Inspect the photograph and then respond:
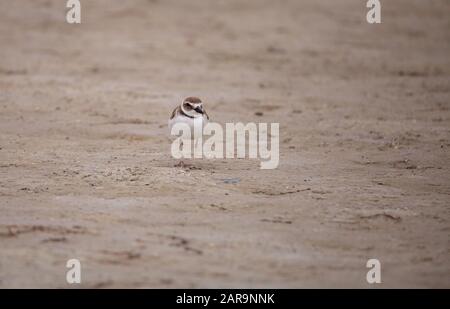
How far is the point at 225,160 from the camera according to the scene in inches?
389

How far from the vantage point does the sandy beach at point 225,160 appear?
22.2 ft

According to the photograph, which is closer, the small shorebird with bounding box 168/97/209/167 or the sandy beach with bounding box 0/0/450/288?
the sandy beach with bounding box 0/0/450/288

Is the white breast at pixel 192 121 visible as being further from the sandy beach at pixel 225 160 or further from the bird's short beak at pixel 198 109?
the sandy beach at pixel 225 160

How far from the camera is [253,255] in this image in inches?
269

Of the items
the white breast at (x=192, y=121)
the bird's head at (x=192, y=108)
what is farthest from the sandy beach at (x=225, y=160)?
the bird's head at (x=192, y=108)

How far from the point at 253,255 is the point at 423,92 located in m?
8.06

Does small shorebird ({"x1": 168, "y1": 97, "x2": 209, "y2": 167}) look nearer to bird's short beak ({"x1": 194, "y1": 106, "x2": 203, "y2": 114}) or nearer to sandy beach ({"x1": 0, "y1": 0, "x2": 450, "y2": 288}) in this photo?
bird's short beak ({"x1": 194, "y1": 106, "x2": 203, "y2": 114})

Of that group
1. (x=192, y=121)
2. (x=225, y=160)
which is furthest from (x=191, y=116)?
(x=225, y=160)

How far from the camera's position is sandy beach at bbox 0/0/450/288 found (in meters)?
6.77

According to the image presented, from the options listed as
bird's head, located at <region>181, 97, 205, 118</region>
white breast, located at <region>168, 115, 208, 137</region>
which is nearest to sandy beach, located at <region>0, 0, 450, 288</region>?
white breast, located at <region>168, 115, 208, 137</region>

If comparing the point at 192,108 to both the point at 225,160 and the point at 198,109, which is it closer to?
the point at 198,109

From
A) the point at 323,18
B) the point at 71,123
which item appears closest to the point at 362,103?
the point at 71,123
